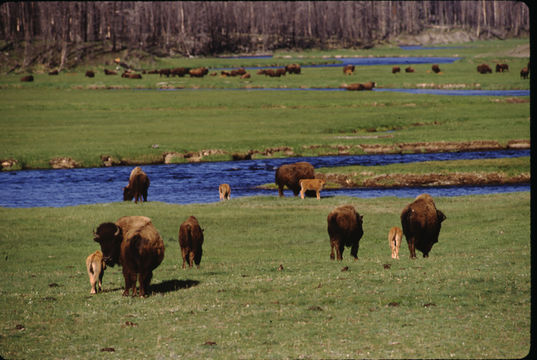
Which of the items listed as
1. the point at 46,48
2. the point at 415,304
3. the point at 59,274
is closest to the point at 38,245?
the point at 59,274

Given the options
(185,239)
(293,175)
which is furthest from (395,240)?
(293,175)

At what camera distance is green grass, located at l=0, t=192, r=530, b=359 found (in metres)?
13.0

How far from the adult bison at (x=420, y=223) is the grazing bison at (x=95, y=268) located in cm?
855

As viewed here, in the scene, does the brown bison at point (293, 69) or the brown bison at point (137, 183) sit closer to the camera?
the brown bison at point (137, 183)

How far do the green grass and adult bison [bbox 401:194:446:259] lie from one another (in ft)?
2.73

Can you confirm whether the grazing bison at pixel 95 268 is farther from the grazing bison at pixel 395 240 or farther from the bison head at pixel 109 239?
the grazing bison at pixel 395 240

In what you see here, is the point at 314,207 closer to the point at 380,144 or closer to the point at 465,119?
the point at 380,144

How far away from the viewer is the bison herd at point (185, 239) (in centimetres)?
1639

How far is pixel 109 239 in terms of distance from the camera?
16.5 m

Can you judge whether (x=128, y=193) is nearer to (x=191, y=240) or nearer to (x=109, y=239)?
(x=191, y=240)

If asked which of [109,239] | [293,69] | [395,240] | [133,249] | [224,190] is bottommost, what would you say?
[224,190]

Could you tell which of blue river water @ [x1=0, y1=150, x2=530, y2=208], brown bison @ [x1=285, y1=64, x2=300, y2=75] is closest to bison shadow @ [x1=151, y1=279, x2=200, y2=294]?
blue river water @ [x1=0, y1=150, x2=530, y2=208]

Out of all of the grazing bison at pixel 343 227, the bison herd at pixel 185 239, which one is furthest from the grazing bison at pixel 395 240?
the grazing bison at pixel 343 227

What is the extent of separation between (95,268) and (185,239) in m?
3.98
